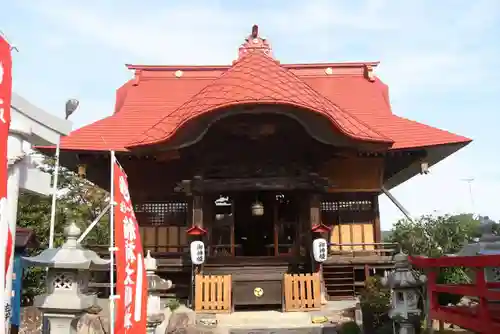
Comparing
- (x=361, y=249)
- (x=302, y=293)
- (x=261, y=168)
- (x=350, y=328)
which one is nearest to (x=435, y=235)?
(x=350, y=328)

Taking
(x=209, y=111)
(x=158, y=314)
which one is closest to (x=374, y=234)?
(x=209, y=111)

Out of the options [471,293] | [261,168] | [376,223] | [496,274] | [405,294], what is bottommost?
[405,294]

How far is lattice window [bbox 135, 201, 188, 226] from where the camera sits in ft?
43.1

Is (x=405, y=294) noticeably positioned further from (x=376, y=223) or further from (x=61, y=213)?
(x=61, y=213)

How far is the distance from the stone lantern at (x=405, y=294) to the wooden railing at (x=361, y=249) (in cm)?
535

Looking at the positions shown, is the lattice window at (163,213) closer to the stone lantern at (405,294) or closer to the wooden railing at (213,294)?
the wooden railing at (213,294)

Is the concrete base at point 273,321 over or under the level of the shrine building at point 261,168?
under

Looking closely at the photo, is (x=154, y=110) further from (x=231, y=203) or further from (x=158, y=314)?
(x=158, y=314)

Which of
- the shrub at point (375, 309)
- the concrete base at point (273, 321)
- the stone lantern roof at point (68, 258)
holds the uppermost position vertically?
the stone lantern roof at point (68, 258)

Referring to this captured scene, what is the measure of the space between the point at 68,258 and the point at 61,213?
16287mm

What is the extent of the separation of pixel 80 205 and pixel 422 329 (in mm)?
19323

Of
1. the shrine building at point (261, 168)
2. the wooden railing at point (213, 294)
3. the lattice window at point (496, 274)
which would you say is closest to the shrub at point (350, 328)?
the shrine building at point (261, 168)

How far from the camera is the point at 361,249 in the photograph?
13047 millimetres

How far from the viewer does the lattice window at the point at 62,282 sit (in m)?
5.55
